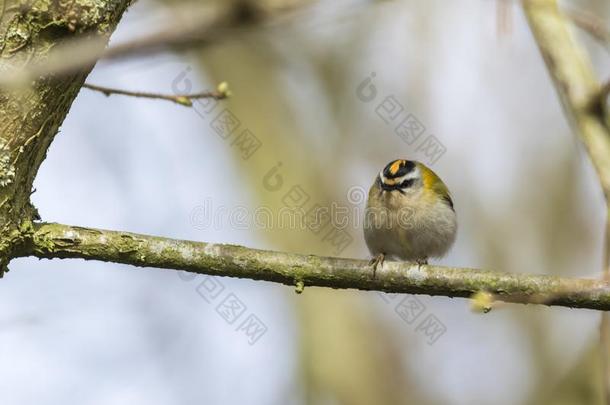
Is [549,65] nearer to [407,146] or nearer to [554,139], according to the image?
[407,146]

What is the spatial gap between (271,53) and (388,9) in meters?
1.93

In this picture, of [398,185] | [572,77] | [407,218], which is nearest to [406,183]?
[398,185]

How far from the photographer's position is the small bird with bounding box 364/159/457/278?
22.0 ft

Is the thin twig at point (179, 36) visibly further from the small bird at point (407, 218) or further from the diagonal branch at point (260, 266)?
the small bird at point (407, 218)

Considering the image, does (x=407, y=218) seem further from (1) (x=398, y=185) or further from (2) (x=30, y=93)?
(2) (x=30, y=93)

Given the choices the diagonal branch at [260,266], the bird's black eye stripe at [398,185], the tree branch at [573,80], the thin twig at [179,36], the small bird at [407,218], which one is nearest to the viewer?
the thin twig at [179,36]

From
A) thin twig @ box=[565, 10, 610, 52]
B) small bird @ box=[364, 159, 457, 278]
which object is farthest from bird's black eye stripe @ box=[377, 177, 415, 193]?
thin twig @ box=[565, 10, 610, 52]

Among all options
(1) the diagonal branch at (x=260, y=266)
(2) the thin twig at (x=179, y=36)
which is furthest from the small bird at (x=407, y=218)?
(2) the thin twig at (x=179, y=36)

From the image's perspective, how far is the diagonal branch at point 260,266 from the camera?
12.6 feet

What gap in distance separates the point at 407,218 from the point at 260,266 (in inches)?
126

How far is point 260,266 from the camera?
13.0ft

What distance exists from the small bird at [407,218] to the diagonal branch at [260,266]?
8.24 ft

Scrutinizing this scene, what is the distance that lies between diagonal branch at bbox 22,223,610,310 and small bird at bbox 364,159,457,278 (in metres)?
2.51

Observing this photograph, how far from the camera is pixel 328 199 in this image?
403 inches
